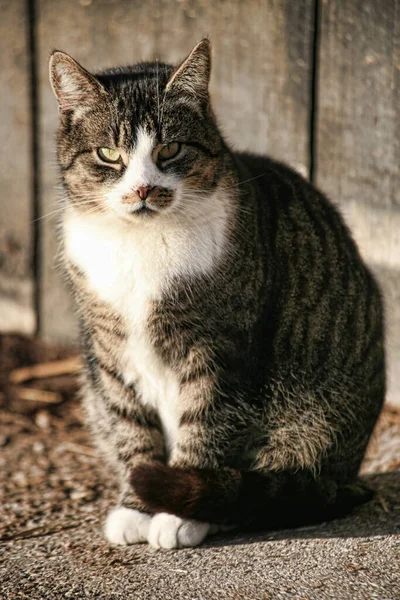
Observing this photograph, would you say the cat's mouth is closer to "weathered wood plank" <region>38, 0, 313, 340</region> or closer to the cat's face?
the cat's face

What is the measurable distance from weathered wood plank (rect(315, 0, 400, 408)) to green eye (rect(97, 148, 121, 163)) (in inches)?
50.9

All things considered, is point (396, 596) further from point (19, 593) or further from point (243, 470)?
point (19, 593)

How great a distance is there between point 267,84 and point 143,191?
1.42 metres

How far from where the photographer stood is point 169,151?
2.35m

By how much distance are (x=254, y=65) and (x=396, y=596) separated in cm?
235

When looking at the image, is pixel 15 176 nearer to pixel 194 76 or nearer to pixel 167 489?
pixel 194 76

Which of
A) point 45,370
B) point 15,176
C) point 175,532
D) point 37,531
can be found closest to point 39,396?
point 45,370

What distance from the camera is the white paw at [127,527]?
239 centimetres

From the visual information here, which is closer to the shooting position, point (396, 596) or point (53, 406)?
point (396, 596)

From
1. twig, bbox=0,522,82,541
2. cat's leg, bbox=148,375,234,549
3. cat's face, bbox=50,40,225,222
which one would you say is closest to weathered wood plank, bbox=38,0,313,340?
cat's face, bbox=50,40,225,222

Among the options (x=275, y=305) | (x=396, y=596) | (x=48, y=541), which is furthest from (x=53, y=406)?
(x=396, y=596)

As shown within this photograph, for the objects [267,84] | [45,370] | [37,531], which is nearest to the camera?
[37,531]

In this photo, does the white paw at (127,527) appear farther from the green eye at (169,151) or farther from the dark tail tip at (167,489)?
the green eye at (169,151)

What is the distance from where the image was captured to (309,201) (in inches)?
107
